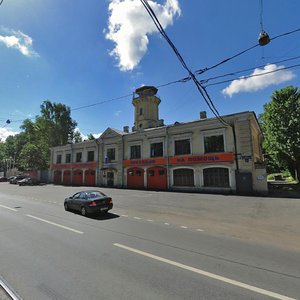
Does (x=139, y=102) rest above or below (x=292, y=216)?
above

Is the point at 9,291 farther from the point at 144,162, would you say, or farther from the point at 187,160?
the point at 144,162

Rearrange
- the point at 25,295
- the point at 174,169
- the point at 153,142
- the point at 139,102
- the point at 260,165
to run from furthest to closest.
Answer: the point at 139,102
the point at 153,142
the point at 174,169
the point at 260,165
the point at 25,295

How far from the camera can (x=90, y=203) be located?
37.3 ft

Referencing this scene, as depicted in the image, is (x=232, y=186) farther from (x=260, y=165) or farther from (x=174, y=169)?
(x=174, y=169)

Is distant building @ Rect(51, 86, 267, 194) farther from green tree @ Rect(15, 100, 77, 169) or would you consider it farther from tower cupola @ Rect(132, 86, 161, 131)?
green tree @ Rect(15, 100, 77, 169)

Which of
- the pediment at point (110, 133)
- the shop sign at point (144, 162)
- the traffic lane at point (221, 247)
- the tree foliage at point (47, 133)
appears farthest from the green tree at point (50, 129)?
the traffic lane at point (221, 247)

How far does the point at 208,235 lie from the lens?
7781 millimetres

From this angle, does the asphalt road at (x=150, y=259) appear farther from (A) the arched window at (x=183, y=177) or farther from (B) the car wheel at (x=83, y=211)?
(A) the arched window at (x=183, y=177)

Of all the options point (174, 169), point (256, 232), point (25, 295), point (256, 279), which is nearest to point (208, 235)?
point (256, 232)

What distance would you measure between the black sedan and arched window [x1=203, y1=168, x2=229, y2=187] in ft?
48.3

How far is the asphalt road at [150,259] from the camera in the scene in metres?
4.04

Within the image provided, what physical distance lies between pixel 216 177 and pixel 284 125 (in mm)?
11171

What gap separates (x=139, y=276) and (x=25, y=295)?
214 centimetres

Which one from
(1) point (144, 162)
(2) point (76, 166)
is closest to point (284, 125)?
(1) point (144, 162)
